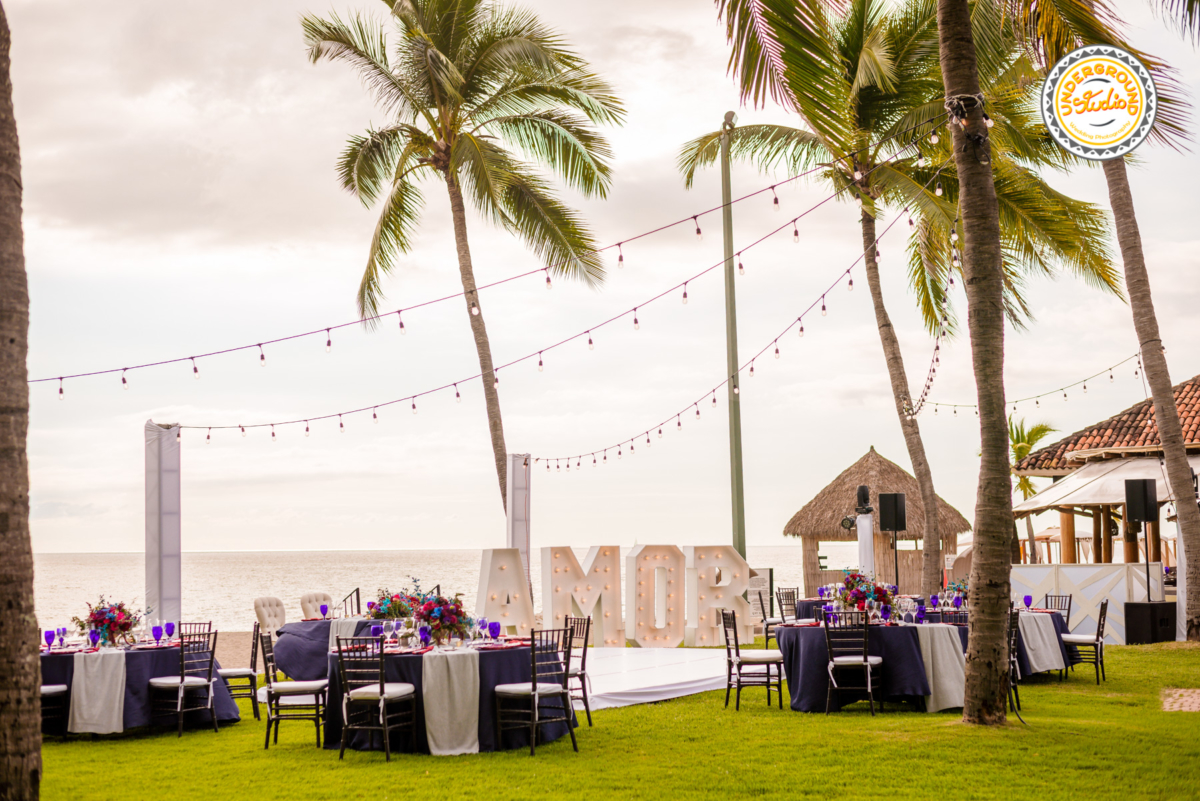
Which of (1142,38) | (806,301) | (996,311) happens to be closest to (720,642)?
(806,301)

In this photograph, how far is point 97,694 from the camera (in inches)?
348

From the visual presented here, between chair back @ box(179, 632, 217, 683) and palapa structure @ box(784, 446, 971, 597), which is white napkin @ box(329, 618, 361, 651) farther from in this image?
palapa structure @ box(784, 446, 971, 597)

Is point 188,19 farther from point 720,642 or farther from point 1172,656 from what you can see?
point 1172,656

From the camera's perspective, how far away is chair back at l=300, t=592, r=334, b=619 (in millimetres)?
12969

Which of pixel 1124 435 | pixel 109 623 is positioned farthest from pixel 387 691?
pixel 1124 435

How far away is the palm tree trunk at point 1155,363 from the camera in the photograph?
46.6 ft

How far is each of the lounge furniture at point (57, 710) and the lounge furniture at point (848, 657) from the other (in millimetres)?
6522

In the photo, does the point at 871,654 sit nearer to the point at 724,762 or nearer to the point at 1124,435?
the point at 724,762

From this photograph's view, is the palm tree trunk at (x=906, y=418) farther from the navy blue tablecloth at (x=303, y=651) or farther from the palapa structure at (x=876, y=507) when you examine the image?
the navy blue tablecloth at (x=303, y=651)

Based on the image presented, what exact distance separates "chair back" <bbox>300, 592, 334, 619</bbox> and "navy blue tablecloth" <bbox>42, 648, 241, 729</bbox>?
A: 3385 mm

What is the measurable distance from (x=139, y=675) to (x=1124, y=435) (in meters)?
17.0

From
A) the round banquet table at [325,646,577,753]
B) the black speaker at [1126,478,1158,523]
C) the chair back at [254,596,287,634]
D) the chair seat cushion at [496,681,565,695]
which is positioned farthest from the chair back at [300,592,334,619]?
the black speaker at [1126,478,1158,523]

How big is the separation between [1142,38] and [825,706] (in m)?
7.84

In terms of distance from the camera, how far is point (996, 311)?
8.19m
